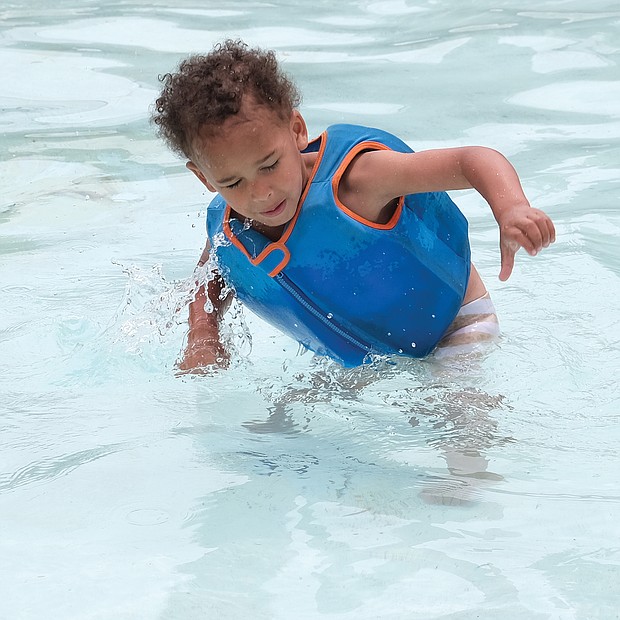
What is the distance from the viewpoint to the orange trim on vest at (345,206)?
9.87 feet

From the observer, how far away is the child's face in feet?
9.07

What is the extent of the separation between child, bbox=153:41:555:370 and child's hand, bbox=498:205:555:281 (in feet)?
0.42

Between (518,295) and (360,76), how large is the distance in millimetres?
3057

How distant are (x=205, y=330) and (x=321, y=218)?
1.85ft

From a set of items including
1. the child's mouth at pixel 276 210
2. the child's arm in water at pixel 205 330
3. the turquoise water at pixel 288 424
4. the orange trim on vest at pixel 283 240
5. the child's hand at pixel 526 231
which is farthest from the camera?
the child's arm in water at pixel 205 330

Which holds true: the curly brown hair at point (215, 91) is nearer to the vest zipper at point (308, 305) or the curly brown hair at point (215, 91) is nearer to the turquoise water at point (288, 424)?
the vest zipper at point (308, 305)

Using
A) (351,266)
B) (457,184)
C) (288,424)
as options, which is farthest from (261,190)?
(288,424)

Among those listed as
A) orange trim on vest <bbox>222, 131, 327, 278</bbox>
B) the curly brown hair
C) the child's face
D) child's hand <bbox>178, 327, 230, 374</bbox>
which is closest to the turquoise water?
child's hand <bbox>178, 327, 230, 374</bbox>

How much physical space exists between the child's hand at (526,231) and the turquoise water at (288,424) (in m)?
0.54

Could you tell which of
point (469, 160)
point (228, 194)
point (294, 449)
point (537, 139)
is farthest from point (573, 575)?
point (537, 139)

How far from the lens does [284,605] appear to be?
2.08 m

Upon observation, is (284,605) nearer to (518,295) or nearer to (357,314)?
(357,314)

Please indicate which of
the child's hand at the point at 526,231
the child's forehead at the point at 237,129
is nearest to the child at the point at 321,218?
the child's forehead at the point at 237,129

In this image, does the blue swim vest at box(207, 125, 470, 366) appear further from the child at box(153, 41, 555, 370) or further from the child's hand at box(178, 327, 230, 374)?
the child's hand at box(178, 327, 230, 374)
